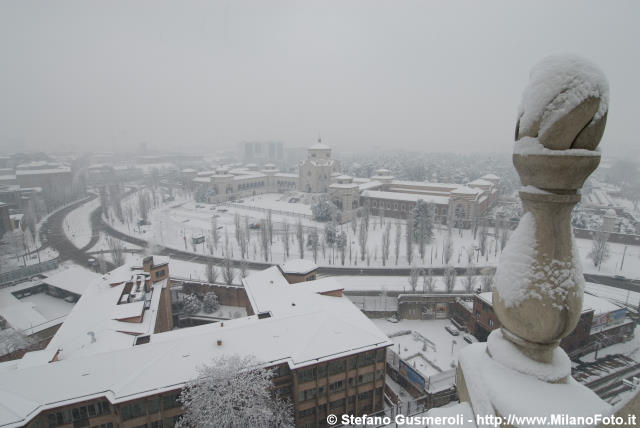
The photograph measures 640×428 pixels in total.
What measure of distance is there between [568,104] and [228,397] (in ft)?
34.2

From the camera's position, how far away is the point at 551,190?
166cm

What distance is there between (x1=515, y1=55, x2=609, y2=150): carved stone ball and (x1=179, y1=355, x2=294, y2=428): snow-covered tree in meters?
10.1

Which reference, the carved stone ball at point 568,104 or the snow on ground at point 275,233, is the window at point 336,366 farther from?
the snow on ground at point 275,233

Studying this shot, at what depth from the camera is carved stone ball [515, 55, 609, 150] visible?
151 cm

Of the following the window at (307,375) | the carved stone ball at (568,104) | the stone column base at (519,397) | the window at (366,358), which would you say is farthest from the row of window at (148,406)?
the carved stone ball at (568,104)

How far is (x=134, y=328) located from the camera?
14.1 meters

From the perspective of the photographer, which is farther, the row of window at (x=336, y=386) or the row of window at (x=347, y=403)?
the row of window at (x=347, y=403)

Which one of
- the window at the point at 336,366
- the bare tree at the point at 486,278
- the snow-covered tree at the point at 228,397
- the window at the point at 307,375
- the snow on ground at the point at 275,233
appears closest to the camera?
the snow-covered tree at the point at 228,397

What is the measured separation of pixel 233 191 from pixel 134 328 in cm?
4445

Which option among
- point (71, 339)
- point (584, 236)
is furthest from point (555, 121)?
point (584, 236)

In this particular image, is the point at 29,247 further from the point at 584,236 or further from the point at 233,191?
the point at 584,236

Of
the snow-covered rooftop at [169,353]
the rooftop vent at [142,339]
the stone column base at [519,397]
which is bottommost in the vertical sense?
the rooftop vent at [142,339]

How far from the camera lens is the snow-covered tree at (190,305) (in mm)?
20516

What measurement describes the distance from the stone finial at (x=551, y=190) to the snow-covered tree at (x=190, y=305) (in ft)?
71.1
